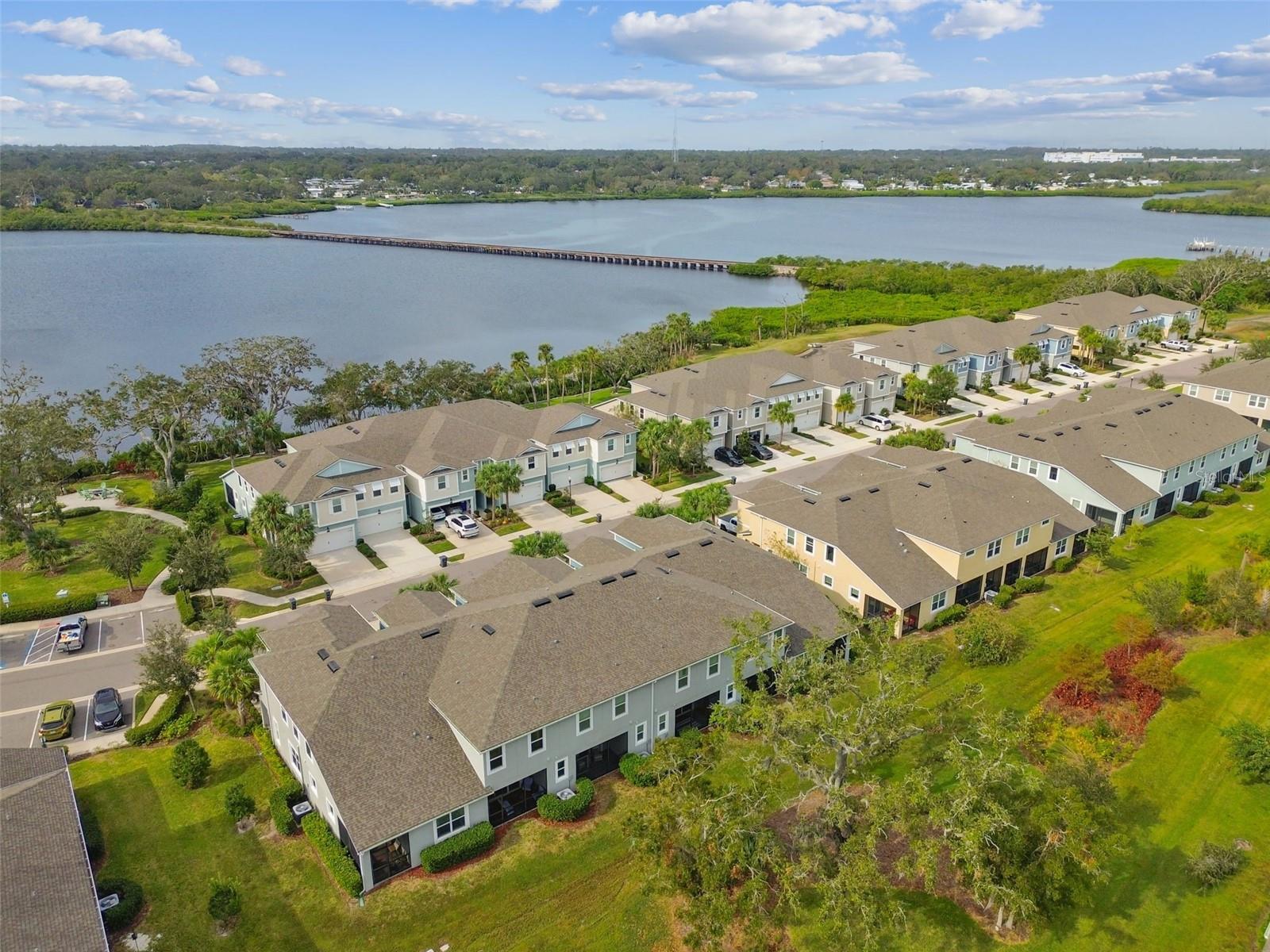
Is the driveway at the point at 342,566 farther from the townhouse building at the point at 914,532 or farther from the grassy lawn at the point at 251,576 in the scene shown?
A: the townhouse building at the point at 914,532

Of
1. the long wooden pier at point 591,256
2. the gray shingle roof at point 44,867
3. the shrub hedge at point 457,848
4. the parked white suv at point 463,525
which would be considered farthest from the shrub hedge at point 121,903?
the long wooden pier at point 591,256

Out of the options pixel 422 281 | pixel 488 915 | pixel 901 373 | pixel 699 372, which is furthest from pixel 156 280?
pixel 488 915

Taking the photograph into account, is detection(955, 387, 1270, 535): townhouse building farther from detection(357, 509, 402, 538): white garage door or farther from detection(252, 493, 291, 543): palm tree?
detection(252, 493, 291, 543): palm tree

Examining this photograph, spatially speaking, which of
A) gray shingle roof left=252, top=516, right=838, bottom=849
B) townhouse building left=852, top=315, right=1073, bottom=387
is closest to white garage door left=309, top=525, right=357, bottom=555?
gray shingle roof left=252, top=516, right=838, bottom=849

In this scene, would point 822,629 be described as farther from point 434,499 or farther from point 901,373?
point 901,373

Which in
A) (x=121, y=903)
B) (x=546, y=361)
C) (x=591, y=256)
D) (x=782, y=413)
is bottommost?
(x=121, y=903)

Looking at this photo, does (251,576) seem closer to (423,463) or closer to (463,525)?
(423,463)

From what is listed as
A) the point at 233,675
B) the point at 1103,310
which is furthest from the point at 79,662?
the point at 1103,310
